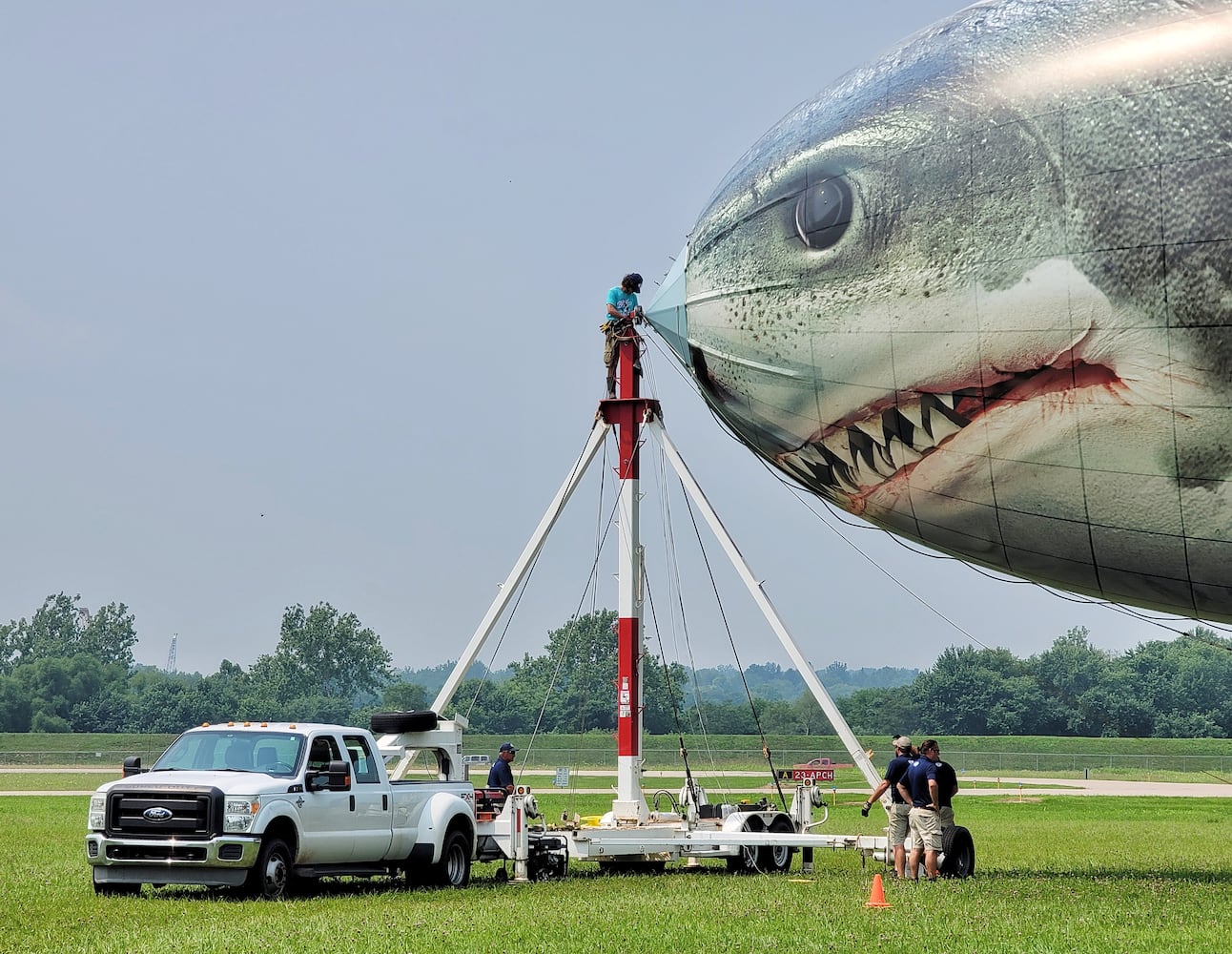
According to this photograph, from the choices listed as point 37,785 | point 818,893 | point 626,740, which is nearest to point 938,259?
point 818,893

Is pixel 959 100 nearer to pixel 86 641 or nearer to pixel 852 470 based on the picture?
pixel 852 470

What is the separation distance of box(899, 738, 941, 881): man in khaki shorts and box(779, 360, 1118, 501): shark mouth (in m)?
6.01

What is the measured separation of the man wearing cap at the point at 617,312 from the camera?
2498 centimetres

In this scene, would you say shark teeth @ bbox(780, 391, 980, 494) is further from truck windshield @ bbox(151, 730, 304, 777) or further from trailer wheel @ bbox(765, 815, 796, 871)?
trailer wheel @ bbox(765, 815, 796, 871)

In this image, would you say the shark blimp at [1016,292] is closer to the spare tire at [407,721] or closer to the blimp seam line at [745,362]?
the blimp seam line at [745,362]

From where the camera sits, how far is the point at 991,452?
12.0 m

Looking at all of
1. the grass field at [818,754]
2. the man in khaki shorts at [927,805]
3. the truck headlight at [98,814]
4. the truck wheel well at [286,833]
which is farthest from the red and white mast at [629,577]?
the grass field at [818,754]

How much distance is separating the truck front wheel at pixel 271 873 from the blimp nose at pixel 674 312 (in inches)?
277

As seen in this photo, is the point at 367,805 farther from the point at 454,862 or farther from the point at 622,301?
the point at 622,301

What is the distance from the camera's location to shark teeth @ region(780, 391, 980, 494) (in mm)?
12180

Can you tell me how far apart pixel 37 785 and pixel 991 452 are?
5637cm

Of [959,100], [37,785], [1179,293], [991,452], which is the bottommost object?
[37,785]

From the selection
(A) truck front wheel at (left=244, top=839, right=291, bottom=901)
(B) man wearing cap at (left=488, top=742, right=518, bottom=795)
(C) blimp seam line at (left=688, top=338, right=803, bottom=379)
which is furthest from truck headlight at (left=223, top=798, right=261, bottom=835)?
(C) blimp seam line at (left=688, top=338, right=803, bottom=379)

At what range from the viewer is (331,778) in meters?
17.5
